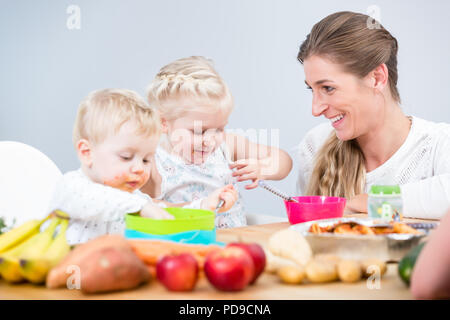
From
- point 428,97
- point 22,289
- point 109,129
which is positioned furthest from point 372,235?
point 428,97

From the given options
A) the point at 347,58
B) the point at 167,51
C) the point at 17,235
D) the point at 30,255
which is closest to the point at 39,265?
the point at 30,255

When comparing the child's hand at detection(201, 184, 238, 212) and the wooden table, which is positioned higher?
the child's hand at detection(201, 184, 238, 212)

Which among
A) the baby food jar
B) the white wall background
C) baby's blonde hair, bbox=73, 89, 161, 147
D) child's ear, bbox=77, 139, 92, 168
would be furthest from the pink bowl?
the white wall background

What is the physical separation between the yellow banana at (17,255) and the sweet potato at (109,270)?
0.11m

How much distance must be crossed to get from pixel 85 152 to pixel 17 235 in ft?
1.45

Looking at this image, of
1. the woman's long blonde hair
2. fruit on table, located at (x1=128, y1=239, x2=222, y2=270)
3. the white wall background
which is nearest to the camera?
fruit on table, located at (x1=128, y1=239, x2=222, y2=270)

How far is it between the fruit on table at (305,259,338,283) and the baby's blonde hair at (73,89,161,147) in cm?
65

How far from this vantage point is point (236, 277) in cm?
73

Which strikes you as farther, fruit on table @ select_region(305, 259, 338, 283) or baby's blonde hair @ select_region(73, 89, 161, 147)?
baby's blonde hair @ select_region(73, 89, 161, 147)

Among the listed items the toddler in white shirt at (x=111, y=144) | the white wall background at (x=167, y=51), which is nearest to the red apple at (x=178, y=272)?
the toddler in white shirt at (x=111, y=144)

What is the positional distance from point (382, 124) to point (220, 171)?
0.66 m

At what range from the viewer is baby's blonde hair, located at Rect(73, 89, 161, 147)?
1.29 m

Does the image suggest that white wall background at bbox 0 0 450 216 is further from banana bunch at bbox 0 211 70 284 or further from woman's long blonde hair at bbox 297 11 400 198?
banana bunch at bbox 0 211 70 284
